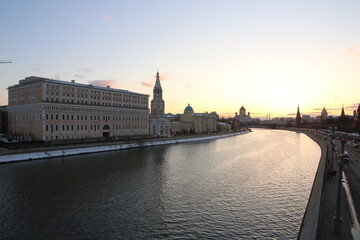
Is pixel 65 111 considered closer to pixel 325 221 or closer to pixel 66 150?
pixel 66 150

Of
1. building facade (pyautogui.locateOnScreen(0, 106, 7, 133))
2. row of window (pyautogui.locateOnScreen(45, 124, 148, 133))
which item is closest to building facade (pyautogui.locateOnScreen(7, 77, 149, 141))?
row of window (pyautogui.locateOnScreen(45, 124, 148, 133))

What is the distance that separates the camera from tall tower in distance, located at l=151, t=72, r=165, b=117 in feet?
270

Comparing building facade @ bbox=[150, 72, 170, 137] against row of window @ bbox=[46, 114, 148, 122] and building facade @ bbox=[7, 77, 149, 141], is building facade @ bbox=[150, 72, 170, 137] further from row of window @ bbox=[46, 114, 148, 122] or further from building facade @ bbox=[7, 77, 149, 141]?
building facade @ bbox=[7, 77, 149, 141]

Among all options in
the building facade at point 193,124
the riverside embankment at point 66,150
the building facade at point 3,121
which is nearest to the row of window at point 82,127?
the riverside embankment at point 66,150

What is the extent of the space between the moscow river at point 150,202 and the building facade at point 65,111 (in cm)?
2047

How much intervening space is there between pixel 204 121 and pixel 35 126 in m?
75.8

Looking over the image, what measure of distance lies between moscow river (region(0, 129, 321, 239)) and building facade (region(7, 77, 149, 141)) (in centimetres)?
2047

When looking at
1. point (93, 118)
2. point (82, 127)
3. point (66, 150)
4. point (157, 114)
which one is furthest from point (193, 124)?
point (66, 150)

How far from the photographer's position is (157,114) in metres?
81.8

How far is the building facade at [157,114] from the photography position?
81.3 meters

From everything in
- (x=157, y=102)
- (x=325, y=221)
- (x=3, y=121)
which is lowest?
(x=325, y=221)

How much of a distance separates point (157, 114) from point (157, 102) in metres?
3.93

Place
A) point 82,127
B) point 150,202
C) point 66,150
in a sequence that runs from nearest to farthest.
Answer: point 150,202 < point 66,150 < point 82,127

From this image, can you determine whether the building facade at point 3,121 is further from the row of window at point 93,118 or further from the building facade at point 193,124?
the building facade at point 193,124
